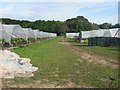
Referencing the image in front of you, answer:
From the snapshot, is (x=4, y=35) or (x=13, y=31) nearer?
(x=4, y=35)

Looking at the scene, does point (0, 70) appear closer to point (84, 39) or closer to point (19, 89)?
point (19, 89)

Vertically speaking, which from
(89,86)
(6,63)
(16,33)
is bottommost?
(89,86)

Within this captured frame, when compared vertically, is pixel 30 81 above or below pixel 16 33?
below

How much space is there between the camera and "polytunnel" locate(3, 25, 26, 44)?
16047 millimetres

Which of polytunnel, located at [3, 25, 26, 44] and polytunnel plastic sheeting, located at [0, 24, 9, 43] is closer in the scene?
polytunnel plastic sheeting, located at [0, 24, 9, 43]

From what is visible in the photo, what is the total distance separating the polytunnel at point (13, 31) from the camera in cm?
1605

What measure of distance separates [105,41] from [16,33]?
14.6m

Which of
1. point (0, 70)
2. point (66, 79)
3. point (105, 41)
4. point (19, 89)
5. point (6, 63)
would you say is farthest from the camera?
point (105, 41)

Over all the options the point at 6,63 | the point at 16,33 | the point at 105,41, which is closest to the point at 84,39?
the point at 105,41

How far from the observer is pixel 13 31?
1903 cm

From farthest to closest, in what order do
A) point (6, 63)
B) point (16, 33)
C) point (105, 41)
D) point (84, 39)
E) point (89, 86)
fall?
point (84, 39), point (105, 41), point (16, 33), point (6, 63), point (89, 86)

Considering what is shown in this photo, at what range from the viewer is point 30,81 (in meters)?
5.07

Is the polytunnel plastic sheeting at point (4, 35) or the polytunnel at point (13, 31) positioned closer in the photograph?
the polytunnel plastic sheeting at point (4, 35)

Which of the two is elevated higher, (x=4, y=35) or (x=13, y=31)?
(x=13, y=31)
